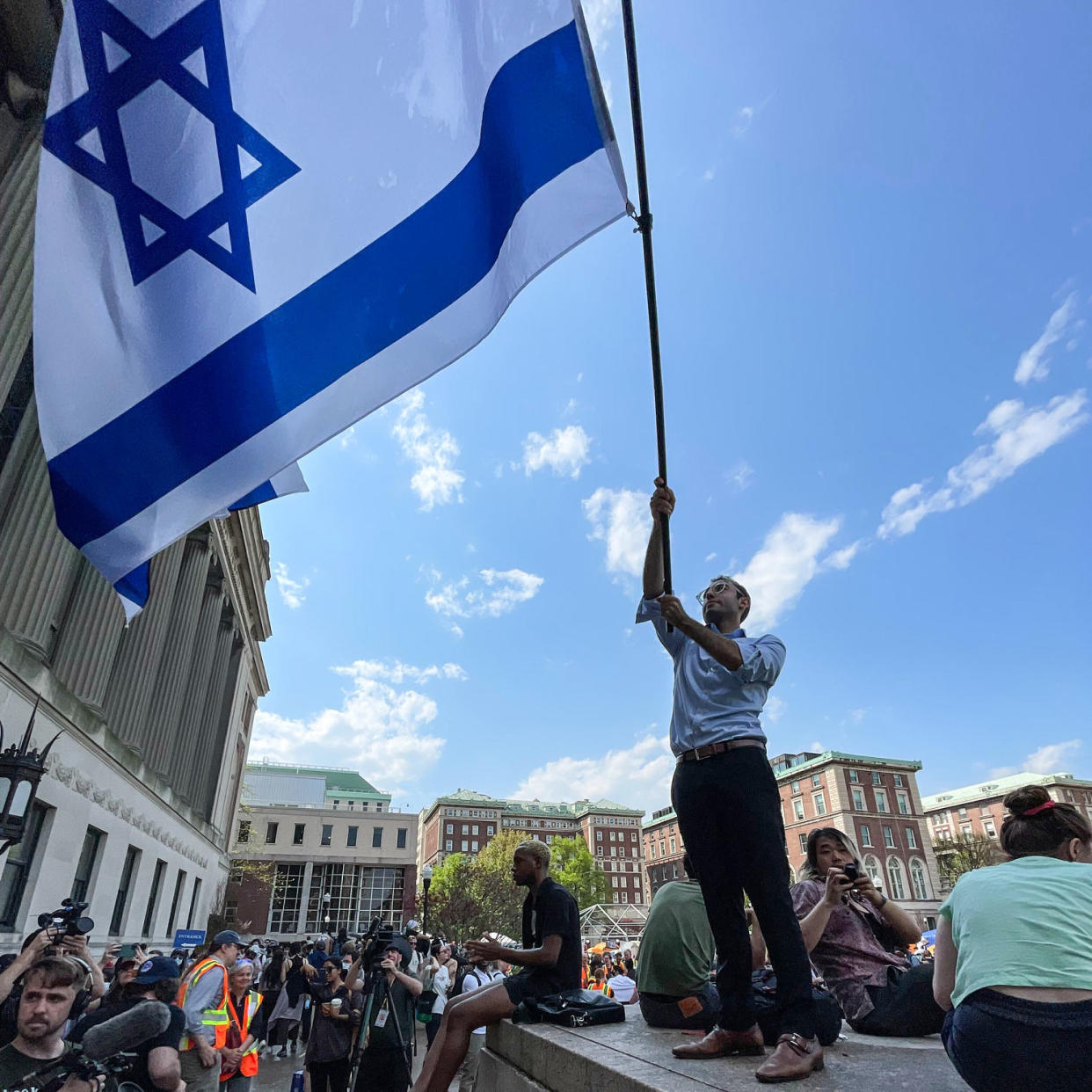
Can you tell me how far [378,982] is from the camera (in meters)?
6.30

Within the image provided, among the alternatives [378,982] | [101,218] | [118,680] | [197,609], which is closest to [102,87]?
Result: [101,218]

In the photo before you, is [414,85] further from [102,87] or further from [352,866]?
[352,866]

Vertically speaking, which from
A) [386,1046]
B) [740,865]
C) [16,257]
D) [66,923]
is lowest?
[386,1046]

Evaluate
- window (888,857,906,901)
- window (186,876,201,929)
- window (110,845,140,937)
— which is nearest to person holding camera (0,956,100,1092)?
window (110,845,140,937)

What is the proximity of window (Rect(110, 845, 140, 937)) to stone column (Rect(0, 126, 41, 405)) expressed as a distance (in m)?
13.1

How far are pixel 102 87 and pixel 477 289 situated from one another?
1.53 metres

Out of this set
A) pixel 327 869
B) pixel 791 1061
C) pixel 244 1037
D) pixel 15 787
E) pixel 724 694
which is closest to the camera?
pixel 791 1061

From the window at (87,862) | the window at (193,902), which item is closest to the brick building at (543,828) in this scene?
the window at (193,902)

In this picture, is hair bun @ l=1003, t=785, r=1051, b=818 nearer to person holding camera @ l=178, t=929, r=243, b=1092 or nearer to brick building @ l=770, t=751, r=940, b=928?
person holding camera @ l=178, t=929, r=243, b=1092

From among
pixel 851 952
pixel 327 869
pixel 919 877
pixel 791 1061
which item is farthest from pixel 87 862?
pixel 919 877

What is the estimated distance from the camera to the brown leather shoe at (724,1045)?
258 cm

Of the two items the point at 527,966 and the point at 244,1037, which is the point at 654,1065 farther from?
the point at 244,1037

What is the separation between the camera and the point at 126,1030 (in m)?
3.73

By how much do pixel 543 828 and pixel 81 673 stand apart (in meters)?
115
